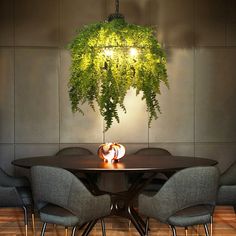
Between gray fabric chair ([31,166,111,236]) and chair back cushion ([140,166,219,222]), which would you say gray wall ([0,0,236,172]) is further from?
chair back cushion ([140,166,219,222])

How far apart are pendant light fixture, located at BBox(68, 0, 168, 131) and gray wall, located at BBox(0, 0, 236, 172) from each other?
A: 192 cm

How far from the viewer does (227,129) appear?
724 centimetres

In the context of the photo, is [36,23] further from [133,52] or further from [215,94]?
[215,94]

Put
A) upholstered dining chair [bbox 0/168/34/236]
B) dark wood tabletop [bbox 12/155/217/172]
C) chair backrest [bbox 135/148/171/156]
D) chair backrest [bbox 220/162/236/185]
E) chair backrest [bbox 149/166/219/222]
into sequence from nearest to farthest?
1. chair backrest [bbox 149/166/219/222]
2. dark wood tabletop [bbox 12/155/217/172]
3. upholstered dining chair [bbox 0/168/34/236]
4. chair backrest [bbox 220/162/236/185]
5. chair backrest [bbox 135/148/171/156]

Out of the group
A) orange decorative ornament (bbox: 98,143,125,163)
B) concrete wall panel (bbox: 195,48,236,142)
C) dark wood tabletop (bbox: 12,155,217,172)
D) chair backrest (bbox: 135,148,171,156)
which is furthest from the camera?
concrete wall panel (bbox: 195,48,236,142)

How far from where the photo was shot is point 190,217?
412cm

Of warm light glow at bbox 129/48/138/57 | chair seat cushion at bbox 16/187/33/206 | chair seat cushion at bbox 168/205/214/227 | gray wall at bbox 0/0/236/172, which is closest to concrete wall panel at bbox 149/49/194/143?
gray wall at bbox 0/0/236/172

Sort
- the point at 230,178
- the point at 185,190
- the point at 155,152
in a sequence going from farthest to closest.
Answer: the point at 155,152 < the point at 230,178 < the point at 185,190

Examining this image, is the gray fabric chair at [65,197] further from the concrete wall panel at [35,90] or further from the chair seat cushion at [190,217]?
the concrete wall panel at [35,90]

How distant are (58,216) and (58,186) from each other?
10.6 inches

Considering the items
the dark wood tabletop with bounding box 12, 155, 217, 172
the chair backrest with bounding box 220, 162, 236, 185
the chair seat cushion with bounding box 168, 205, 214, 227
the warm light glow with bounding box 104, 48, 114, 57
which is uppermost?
the warm light glow with bounding box 104, 48, 114, 57

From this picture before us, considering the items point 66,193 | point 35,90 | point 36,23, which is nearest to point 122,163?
point 66,193

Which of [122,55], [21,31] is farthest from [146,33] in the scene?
[21,31]

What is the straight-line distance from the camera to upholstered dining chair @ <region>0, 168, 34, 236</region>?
15.6 ft
